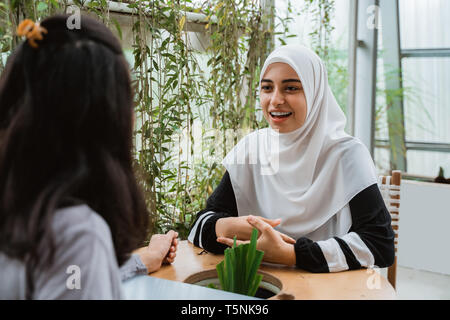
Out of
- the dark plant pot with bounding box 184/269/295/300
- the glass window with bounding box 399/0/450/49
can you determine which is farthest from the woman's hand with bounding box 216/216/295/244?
the glass window with bounding box 399/0/450/49

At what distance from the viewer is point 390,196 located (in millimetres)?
1993

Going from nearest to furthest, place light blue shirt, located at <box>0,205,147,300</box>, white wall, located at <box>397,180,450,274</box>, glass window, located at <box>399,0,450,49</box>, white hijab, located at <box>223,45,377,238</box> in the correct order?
light blue shirt, located at <box>0,205,147,300</box> < white hijab, located at <box>223,45,377,238</box> < white wall, located at <box>397,180,450,274</box> < glass window, located at <box>399,0,450,49</box>

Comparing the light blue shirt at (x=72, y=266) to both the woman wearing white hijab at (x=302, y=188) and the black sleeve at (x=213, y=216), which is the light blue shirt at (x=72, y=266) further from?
the black sleeve at (x=213, y=216)

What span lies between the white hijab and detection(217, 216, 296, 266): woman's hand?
0.81 feet

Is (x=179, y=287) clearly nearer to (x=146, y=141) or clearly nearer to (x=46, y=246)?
(x=46, y=246)

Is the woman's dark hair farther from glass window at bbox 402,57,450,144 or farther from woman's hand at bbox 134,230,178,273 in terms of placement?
glass window at bbox 402,57,450,144

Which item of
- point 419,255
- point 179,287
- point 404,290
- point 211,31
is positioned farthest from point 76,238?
point 419,255

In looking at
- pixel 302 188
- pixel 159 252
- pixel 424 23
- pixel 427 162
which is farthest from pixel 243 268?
pixel 424 23

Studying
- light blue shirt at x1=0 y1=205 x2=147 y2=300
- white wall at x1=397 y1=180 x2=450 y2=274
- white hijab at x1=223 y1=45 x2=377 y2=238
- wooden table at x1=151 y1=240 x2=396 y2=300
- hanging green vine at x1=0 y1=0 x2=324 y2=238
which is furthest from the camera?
white wall at x1=397 y1=180 x2=450 y2=274

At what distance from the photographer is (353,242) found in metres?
1.41

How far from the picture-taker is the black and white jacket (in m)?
1.36

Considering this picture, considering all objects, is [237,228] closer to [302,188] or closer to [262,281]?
[262,281]

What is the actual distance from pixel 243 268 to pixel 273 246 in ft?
0.59

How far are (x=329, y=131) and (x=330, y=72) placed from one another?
2.74m
